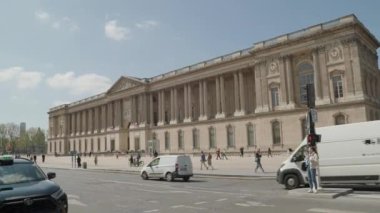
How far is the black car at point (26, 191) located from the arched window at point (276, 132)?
50527 mm

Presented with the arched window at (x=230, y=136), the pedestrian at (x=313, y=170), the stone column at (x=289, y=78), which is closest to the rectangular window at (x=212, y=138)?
the arched window at (x=230, y=136)

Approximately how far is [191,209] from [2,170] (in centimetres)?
601

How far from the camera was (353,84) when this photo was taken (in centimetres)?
5125

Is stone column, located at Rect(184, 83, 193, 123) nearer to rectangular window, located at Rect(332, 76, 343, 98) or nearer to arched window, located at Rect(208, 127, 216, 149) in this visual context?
arched window, located at Rect(208, 127, 216, 149)

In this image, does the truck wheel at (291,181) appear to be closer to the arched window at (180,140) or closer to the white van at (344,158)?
the white van at (344,158)

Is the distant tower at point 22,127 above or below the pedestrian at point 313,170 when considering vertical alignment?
above

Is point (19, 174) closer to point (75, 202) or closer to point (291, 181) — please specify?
point (75, 202)

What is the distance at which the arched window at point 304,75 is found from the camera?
56969mm

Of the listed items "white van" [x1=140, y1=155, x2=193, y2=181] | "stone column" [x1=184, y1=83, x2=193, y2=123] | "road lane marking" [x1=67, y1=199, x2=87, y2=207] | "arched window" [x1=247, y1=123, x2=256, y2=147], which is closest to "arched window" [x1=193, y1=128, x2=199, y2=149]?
"stone column" [x1=184, y1=83, x2=193, y2=123]

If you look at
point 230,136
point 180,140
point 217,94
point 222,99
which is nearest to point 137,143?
point 180,140

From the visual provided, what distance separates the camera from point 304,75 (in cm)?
5781

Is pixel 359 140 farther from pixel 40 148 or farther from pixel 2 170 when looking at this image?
pixel 40 148

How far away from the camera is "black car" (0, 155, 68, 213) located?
786 centimetres

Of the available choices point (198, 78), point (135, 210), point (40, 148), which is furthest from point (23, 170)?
point (40, 148)
